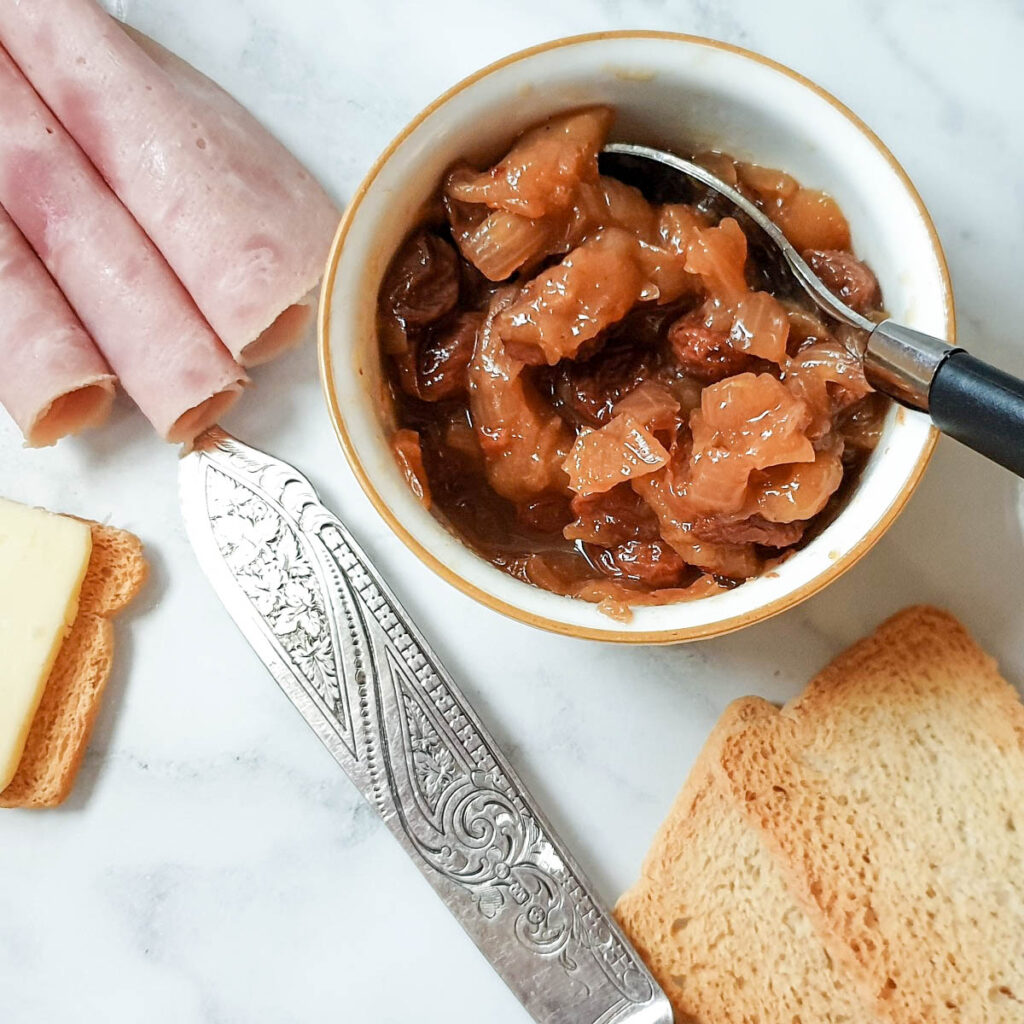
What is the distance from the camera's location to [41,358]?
212cm

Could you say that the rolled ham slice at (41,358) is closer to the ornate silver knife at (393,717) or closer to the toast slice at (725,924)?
the ornate silver knife at (393,717)

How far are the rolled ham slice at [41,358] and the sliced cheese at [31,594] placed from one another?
179mm

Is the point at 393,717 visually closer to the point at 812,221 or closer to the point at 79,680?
the point at 79,680

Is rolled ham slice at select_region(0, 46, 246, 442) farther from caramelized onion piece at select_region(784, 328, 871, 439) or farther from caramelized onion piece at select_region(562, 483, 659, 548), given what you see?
caramelized onion piece at select_region(784, 328, 871, 439)

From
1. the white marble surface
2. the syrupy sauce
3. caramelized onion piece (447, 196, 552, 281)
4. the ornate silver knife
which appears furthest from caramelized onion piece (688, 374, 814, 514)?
the ornate silver knife

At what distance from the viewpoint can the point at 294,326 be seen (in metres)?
2.19

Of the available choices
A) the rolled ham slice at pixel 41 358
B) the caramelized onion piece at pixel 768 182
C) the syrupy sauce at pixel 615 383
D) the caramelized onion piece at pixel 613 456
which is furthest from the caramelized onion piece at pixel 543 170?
the rolled ham slice at pixel 41 358

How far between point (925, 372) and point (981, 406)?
0.36ft

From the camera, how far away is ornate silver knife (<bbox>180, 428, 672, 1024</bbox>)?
209cm

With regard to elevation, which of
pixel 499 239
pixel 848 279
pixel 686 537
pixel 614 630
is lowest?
pixel 614 630

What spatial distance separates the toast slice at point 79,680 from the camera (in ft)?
7.22

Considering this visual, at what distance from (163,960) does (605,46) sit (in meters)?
1.93

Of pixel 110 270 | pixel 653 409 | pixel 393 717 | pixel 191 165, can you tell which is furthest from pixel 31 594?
pixel 653 409

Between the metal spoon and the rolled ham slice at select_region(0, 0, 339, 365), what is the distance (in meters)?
0.70
